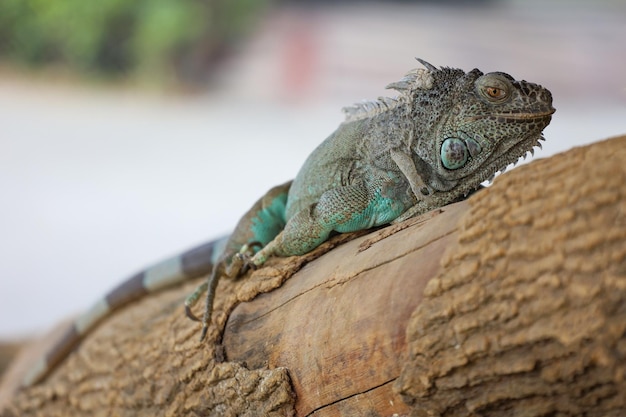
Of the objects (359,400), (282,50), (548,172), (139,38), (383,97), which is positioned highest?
(139,38)

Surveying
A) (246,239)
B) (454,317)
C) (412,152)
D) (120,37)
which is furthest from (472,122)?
(120,37)

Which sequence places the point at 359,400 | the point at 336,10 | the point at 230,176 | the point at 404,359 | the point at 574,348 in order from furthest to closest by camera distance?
1. the point at 336,10
2. the point at 230,176
3. the point at 359,400
4. the point at 404,359
5. the point at 574,348

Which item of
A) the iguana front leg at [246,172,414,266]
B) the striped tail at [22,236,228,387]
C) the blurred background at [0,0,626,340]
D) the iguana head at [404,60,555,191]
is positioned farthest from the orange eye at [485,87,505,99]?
the blurred background at [0,0,626,340]

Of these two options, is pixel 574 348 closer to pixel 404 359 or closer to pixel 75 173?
pixel 404 359

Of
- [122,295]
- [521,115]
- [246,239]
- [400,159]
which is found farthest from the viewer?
[122,295]

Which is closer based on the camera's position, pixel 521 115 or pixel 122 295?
pixel 521 115

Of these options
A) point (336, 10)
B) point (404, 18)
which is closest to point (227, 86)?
point (336, 10)

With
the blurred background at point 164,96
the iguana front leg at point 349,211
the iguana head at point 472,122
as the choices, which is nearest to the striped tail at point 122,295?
the iguana front leg at point 349,211

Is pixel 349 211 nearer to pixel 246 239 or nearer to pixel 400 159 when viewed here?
pixel 400 159

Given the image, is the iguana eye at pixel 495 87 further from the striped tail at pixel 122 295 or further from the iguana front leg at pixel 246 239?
the striped tail at pixel 122 295
